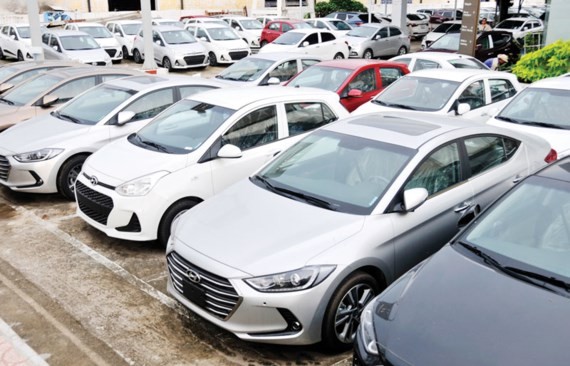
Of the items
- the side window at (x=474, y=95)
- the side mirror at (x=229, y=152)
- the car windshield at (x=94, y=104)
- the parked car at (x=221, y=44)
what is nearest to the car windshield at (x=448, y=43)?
the parked car at (x=221, y=44)

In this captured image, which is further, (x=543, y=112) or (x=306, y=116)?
(x=543, y=112)

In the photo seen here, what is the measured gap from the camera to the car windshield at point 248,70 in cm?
1281

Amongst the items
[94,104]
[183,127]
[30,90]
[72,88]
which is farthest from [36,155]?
[30,90]

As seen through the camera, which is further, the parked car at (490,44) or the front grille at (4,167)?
the parked car at (490,44)

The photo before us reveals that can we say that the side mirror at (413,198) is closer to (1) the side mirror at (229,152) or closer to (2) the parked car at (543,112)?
(1) the side mirror at (229,152)

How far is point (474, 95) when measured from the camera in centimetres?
980

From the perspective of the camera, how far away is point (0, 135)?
8.35 metres

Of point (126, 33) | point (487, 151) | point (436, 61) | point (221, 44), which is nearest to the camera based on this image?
point (487, 151)

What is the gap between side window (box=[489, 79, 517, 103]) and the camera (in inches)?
397

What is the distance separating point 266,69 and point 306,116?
18.6 ft

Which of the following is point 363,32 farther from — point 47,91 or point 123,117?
point 123,117

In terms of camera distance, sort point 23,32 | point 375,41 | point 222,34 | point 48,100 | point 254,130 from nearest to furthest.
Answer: point 254,130 → point 48,100 → point 222,34 → point 375,41 → point 23,32

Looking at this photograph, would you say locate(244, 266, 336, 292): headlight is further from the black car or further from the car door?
the car door

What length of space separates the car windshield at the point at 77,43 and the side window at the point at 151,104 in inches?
520
